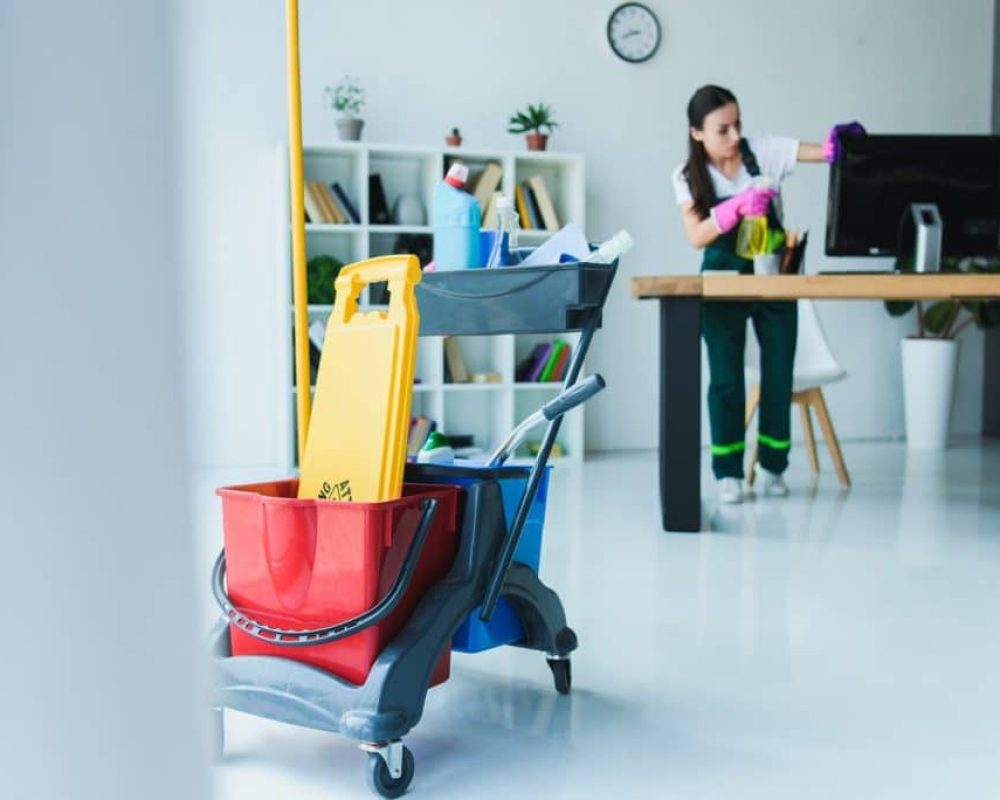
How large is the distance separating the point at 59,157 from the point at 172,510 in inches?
3.8

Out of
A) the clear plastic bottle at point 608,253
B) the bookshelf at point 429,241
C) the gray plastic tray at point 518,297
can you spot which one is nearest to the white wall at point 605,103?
the bookshelf at point 429,241

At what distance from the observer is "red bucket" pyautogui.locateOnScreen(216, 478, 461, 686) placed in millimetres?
1438

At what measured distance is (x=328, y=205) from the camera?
203 inches

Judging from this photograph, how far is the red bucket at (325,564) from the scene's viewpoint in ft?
4.72

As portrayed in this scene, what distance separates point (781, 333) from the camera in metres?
3.98

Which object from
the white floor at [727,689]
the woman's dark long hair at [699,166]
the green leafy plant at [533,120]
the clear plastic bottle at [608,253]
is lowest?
the white floor at [727,689]

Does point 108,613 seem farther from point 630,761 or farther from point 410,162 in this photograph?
point 410,162

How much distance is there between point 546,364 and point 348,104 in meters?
1.54

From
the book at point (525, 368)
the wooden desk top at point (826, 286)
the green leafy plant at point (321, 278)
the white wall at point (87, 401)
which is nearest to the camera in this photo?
the white wall at point (87, 401)

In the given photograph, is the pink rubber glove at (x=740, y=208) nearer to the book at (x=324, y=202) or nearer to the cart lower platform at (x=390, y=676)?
the book at (x=324, y=202)

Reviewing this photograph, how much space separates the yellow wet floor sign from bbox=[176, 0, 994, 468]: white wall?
10.9 feet

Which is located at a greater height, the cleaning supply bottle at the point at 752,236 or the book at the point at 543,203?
the book at the point at 543,203

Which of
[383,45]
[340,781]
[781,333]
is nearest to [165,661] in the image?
[340,781]

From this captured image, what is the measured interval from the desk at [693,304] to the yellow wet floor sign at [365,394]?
1.79m
